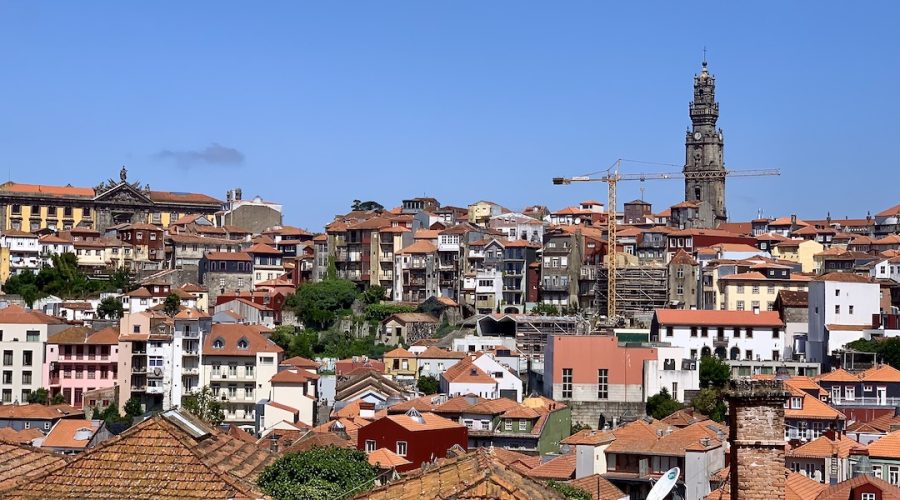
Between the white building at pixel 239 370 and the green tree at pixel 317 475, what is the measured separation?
3543cm

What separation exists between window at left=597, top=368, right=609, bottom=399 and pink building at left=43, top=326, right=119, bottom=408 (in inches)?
880

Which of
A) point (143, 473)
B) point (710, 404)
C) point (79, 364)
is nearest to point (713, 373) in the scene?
point (710, 404)

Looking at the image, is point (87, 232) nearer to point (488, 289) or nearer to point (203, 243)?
point (203, 243)

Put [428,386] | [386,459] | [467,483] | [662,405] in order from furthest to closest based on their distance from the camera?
[428,386]
[662,405]
[386,459]
[467,483]

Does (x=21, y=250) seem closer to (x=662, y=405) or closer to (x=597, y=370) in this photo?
(x=597, y=370)

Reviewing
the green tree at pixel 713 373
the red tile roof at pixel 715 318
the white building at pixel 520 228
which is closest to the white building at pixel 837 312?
the red tile roof at pixel 715 318

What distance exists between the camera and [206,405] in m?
68.9

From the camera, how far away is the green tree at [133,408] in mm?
69625

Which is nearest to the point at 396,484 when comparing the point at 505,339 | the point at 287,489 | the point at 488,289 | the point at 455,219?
the point at 287,489

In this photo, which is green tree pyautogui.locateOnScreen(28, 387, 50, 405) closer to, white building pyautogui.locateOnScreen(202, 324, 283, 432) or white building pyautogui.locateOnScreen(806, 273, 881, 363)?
white building pyautogui.locateOnScreen(202, 324, 283, 432)

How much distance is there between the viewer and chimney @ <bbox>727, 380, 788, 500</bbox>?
15.5 metres

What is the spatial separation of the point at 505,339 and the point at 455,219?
30202mm

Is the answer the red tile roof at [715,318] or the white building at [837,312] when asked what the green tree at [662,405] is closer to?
the red tile roof at [715,318]

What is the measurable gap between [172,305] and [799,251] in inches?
1502
